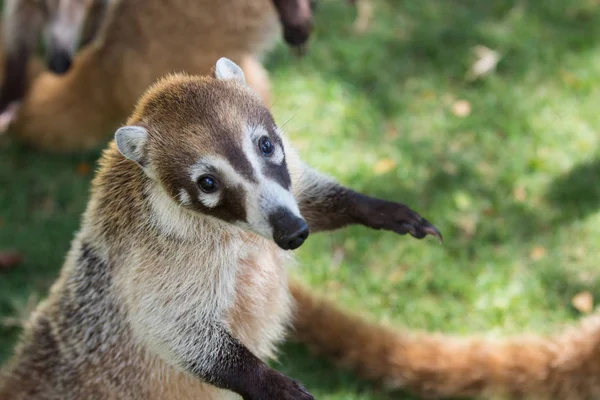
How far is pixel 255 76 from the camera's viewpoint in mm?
5191

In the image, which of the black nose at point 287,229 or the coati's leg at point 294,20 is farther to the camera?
the coati's leg at point 294,20

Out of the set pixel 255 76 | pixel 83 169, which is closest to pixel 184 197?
pixel 255 76

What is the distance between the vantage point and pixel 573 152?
17.6ft

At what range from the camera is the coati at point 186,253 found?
2863 mm

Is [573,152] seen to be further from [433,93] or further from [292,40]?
[292,40]

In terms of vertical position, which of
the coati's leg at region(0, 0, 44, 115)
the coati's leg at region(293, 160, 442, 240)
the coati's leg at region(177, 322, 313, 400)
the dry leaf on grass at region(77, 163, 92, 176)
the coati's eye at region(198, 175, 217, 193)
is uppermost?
the coati's leg at region(293, 160, 442, 240)

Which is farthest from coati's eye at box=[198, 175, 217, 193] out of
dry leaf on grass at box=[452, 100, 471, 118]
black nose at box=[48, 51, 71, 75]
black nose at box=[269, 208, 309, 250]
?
dry leaf on grass at box=[452, 100, 471, 118]

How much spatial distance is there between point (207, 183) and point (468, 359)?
1.92m

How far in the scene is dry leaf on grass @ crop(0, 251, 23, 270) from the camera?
500 cm

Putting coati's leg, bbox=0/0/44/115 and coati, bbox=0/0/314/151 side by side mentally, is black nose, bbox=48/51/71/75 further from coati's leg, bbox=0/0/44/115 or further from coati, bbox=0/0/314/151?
coati's leg, bbox=0/0/44/115

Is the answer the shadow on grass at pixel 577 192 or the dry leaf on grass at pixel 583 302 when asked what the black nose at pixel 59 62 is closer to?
the shadow on grass at pixel 577 192

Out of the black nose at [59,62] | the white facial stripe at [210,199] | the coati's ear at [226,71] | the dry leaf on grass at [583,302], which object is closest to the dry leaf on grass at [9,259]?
the black nose at [59,62]

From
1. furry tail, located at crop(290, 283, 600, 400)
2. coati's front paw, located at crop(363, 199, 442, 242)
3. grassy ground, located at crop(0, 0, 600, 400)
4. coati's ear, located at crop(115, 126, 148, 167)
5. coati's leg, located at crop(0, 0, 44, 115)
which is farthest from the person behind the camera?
coati's leg, located at crop(0, 0, 44, 115)

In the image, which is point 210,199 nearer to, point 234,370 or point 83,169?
point 234,370
